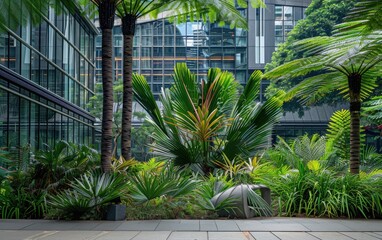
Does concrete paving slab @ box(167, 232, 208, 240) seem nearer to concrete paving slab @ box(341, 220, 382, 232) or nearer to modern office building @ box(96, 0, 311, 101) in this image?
concrete paving slab @ box(341, 220, 382, 232)

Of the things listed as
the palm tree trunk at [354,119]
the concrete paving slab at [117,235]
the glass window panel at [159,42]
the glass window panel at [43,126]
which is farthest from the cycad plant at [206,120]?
the glass window panel at [159,42]

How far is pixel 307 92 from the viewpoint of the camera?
14.8 m

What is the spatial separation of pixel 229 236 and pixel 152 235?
3.96ft

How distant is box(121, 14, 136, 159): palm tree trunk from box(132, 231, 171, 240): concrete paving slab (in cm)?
492

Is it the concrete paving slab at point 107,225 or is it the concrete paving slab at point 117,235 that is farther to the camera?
the concrete paving slab at point 107,225

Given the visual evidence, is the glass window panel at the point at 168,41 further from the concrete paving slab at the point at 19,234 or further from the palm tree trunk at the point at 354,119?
the concrete paving slab at the point at 19,234

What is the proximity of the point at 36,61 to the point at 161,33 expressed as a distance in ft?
122

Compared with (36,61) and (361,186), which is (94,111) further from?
(361,186)

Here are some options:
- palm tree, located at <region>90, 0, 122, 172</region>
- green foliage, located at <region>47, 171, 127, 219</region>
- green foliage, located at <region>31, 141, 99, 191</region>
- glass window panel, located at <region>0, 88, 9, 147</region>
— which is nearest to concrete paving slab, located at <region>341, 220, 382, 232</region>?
green foliage, located at <region>47, 171, 127, 219</region>

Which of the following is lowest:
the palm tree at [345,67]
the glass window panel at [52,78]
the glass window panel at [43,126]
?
Result: the glass window panel at [43,126]

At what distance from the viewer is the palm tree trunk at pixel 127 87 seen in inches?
515

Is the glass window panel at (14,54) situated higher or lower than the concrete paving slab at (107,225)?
higher

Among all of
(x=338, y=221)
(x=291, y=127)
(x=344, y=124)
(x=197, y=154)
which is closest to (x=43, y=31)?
(x=197, y=154)

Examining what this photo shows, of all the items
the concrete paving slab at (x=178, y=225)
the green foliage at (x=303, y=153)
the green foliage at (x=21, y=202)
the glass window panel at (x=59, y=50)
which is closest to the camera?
the concrete paving slab at (x=178, y=225)
